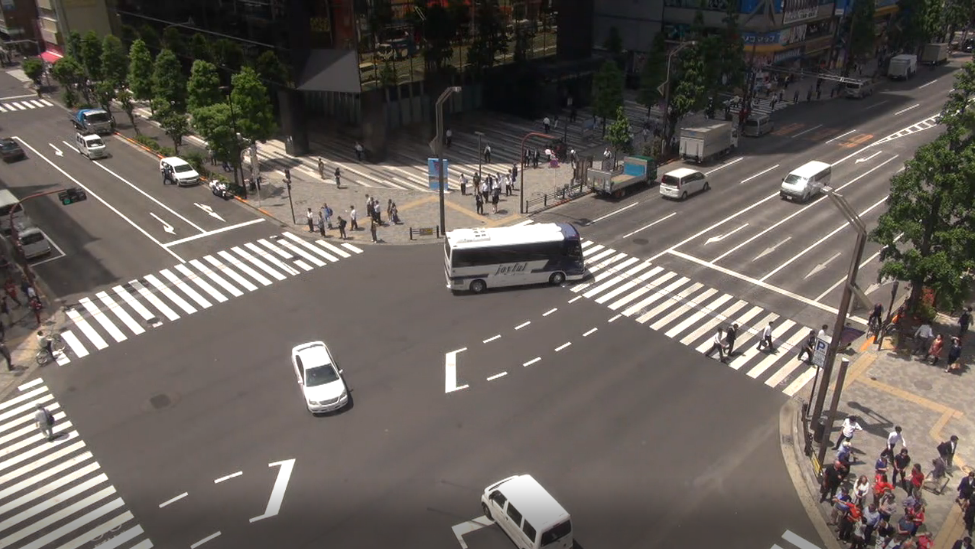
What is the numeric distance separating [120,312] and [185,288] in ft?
10.8

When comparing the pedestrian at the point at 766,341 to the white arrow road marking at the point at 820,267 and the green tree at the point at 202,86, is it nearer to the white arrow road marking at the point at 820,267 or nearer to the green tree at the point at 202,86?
the white arrow road marking at the point at 820,267

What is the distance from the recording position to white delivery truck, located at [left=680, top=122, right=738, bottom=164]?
5278 cm

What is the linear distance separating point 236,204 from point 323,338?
66.7ft

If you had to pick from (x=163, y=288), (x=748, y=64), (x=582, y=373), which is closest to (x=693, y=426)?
(x=582, y=373)

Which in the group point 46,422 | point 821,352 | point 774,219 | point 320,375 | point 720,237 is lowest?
point 46,422

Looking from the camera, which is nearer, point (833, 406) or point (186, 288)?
point (833, 406)

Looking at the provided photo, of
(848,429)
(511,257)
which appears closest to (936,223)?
(848,429)

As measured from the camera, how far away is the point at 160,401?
87.7ft

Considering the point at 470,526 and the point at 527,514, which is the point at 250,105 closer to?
the point at 470,526

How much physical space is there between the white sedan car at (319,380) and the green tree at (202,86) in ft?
106

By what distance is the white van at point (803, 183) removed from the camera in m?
45.6

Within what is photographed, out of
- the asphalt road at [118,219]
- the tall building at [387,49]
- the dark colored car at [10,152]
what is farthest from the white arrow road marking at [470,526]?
the dark colored car at [10,152]

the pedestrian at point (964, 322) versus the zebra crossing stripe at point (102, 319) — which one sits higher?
the pedestrian at point (964, 322)

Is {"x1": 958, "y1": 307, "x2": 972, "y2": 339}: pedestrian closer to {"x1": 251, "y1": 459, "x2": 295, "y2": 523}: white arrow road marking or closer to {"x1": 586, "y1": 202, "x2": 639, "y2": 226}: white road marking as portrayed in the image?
{"x1": 586, "y1": 202, "x2": 639, "y2": 226}: white road marking
